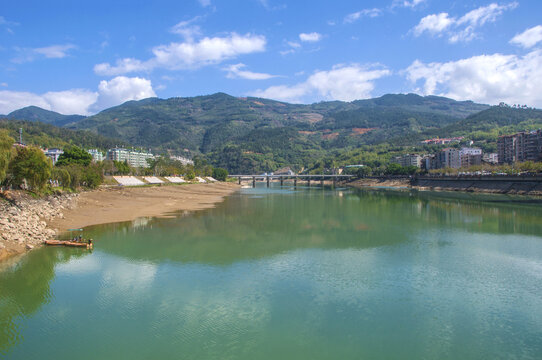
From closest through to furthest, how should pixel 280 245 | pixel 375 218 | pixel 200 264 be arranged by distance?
pixel 200 264, pixel 280 245, pixel 375 218

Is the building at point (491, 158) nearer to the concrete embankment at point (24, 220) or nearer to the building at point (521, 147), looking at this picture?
the building at point (521, 147)

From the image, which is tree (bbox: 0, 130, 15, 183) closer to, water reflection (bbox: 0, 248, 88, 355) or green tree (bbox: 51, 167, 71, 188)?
water reflection (bbox: 0, 248, 88, 355)

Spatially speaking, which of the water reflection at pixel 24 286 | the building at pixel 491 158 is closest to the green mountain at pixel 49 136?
the water reflection at pixel 24 286

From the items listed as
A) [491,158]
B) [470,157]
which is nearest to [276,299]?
[470,157]

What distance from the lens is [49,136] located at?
132750 mm

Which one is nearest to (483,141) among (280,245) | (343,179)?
(343,179)

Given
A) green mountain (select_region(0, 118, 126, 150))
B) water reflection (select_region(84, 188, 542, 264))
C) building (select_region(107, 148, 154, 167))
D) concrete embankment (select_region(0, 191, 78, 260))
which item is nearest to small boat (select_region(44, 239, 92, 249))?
concrete embankment (select_region(0, 191, 78, 260))

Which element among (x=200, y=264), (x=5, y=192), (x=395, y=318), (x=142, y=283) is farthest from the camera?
(x=5, y=192)

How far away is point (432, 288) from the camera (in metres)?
15.8

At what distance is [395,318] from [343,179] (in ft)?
474

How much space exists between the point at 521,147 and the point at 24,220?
4809 inches

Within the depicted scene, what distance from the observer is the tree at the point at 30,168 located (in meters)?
29.9

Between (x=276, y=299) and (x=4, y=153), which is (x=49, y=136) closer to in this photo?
(x=4, y=153)

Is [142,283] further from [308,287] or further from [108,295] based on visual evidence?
[308,287]
